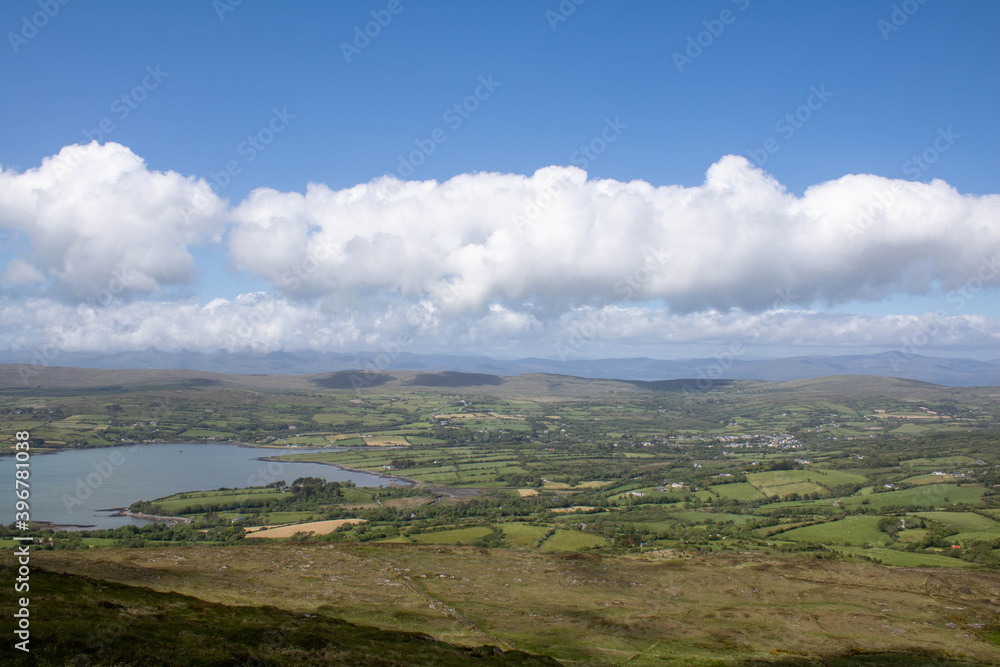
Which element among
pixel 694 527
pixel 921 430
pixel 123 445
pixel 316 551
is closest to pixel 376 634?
pixel 316 551

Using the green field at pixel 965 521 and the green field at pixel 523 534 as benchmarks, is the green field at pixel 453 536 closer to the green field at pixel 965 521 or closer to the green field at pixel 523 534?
the green field at pixel 523 534

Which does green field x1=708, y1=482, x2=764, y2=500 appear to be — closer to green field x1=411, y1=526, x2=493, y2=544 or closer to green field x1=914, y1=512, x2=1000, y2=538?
green field x1=914, y1=512, x2=1000, y2=538

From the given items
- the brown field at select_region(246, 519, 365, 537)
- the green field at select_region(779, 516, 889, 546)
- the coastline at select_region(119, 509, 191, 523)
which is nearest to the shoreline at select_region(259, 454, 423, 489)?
the brown field at select_region(246, 519, 365, 537)

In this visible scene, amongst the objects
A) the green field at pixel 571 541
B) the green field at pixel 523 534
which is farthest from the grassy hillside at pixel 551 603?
the green field at pixel 523 534

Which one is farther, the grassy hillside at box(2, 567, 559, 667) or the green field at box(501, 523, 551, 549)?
the green field at box(501, 523, 551, 549)

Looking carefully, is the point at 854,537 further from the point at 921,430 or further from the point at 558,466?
the point at 921,430

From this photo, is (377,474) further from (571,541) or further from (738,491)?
(738,491)
